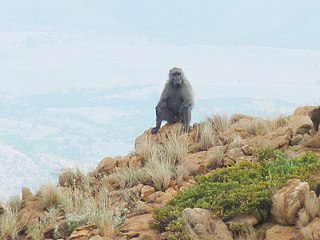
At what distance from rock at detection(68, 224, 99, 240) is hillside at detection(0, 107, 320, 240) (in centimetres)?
1

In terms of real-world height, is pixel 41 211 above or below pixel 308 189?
below

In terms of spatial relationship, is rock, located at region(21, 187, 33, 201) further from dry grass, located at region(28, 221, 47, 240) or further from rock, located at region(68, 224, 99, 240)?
rock, located at region(68, 224, 99, 240)

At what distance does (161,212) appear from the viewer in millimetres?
7926

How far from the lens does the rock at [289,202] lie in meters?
6.72

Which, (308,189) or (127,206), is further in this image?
(127,206)

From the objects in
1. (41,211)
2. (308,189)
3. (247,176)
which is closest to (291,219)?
(308,189)

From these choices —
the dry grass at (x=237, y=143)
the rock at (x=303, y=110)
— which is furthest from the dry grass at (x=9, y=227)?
the rock at (x=303, y=110)

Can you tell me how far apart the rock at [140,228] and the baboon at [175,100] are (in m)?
7.01

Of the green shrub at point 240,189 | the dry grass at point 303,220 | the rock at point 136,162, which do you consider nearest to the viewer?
the dry grass at point 303,220

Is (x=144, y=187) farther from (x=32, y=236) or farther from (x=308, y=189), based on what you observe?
(x=308, y=189)

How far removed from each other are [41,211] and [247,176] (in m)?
3.39

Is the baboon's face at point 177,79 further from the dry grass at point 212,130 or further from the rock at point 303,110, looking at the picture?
the rock at point 303,110

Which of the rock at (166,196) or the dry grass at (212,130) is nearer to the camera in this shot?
the rock at (166,196)

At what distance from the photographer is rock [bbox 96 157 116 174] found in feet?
39.4
